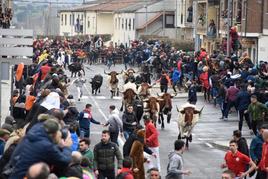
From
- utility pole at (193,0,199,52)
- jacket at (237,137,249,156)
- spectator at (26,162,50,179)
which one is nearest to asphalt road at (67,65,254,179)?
jacket at (237,137,249,156)

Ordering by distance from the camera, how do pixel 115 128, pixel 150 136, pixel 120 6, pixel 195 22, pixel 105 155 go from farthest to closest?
pixel 120 6, pixel 195 22, pixel 115 128, pixel 150 136, pixel 105 155

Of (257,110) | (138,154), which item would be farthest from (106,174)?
(257,110)

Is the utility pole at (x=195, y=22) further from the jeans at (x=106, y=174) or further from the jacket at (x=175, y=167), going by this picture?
the jacket at (x=175, y=167)

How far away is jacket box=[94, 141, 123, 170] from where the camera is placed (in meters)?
19.5

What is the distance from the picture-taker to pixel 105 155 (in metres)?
19.5

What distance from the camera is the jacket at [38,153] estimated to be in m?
11.9

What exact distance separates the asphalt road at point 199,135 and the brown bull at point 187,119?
0.52m

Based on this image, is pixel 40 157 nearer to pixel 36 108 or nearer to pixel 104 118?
pixel 36 108

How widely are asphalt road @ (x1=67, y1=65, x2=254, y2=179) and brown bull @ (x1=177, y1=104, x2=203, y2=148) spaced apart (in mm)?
525

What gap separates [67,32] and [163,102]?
9197 cm

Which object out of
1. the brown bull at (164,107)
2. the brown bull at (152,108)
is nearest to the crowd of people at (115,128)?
the brown bull at (152,108)

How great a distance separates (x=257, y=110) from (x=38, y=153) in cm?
1889

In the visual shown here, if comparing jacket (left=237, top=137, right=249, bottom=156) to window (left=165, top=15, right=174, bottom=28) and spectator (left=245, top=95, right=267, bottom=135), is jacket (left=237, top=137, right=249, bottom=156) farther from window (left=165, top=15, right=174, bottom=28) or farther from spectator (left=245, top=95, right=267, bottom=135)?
window (left=165, top=15, right=174, bottom=28)

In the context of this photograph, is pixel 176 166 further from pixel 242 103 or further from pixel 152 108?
pixel 242 103
